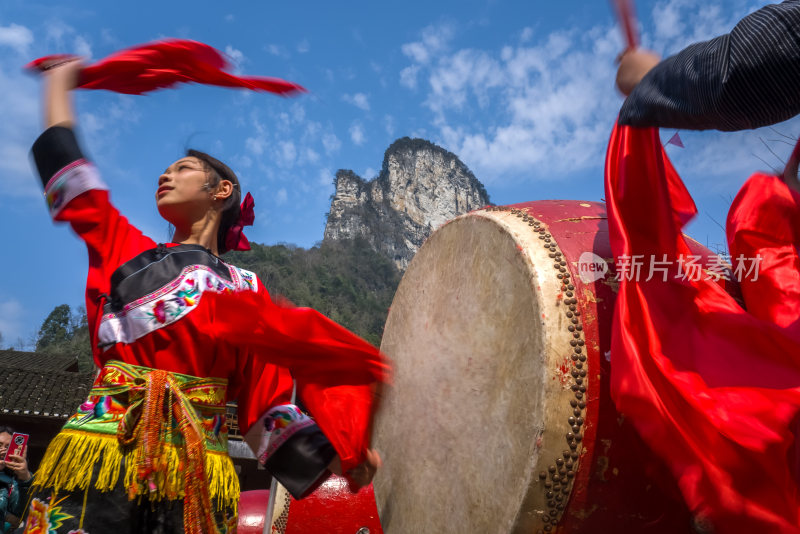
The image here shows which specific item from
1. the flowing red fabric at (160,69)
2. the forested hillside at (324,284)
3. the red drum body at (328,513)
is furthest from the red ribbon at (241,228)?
the forested hillside at (324,284)

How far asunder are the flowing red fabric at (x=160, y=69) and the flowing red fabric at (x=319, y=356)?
26.3 inches

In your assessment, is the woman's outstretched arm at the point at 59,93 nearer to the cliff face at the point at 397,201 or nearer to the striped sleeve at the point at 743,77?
the striped sleeve at the point at 743,77

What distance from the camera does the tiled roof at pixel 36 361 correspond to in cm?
1758

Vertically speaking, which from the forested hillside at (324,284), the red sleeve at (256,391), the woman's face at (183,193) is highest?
the forested hillside at (324,284)

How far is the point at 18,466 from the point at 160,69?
10.9 feet

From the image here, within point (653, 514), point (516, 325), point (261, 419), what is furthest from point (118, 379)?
point (653, 514)

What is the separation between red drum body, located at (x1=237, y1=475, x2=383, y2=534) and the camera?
3.53 m

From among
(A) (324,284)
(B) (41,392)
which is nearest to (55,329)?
(A) (324,284)

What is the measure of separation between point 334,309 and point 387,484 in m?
49.6

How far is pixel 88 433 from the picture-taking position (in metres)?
1.47

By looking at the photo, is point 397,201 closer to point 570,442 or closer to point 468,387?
point 468,387

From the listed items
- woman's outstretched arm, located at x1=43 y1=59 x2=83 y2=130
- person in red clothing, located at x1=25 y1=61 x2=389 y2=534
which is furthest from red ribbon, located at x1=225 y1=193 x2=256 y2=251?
woman's outstretched arm, located at x1=43 y1=59 x2=83 y2=130

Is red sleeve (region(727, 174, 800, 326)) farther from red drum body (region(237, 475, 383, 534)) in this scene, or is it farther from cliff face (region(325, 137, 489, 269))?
cliff face (region(325, 137, 489, 269))

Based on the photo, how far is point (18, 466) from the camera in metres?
4.02
